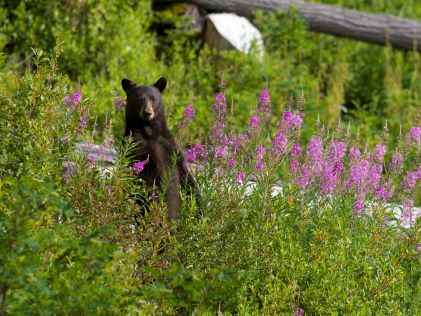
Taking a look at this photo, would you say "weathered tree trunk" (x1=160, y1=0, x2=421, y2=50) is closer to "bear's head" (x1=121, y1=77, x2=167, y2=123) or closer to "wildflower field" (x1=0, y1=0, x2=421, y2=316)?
"wildflower field" (x1=0, y1=0, x2=421, y2=316)

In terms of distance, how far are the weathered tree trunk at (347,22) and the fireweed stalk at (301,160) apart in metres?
6.79

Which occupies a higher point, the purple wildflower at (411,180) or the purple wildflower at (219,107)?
the purple wildflower at (219,107)

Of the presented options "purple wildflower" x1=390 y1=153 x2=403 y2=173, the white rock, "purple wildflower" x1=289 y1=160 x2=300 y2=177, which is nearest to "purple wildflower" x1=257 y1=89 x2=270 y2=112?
"purple wildflower" x1=289 y1=160 x2=300 y2=177

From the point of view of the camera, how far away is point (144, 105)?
263 inches

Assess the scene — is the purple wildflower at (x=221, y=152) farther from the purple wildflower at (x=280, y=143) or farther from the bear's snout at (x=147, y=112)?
the bear's snout at (x=147, y=112)

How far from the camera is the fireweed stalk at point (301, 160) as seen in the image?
5996 mm

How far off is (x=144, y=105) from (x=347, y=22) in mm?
7244

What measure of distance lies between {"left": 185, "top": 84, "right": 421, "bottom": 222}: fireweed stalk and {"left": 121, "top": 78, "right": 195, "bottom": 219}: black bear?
0.73 ft

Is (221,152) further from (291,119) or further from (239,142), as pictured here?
(291,119)

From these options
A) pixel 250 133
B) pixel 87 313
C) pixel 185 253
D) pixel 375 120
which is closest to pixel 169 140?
pixel 250 133

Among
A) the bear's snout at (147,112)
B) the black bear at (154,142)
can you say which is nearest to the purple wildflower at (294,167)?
the black bear at (154,142)

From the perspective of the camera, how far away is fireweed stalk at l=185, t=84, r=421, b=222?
600 cm

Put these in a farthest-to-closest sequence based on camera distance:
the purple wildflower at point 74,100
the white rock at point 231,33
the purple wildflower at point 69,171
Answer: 1. the white rock at point 231,33
2. the purple wildflower at point 74,100
3. the purple wildflower at point 69,171

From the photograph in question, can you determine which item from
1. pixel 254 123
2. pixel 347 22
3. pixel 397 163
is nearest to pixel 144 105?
pixel 254 123
